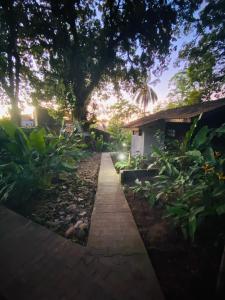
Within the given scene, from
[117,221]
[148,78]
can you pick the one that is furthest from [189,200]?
[148,78]

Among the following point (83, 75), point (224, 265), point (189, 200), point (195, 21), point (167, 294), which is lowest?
point (167, 294)

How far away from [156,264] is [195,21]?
1258cm

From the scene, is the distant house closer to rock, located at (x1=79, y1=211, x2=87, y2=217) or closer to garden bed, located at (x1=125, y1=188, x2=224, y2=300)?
garden bed, located at (x1=125, y1=188, x2=224, y2=300)

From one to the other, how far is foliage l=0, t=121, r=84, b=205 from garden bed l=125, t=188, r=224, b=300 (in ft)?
8.36

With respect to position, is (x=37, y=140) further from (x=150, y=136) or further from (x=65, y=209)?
(x=150, y=136)

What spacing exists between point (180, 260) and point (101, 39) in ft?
43.9

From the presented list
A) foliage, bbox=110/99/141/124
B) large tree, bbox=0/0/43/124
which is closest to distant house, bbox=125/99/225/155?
large tree, bbox=0/0/43/124

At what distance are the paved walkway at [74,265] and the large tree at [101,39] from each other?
11.8 meters

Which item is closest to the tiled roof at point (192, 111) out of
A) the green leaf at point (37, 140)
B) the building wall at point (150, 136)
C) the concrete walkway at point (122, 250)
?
the building wall at point (150, 136)

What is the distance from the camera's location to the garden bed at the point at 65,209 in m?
2.85

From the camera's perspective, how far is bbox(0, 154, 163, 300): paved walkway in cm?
169

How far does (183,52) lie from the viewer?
1039 centimetres

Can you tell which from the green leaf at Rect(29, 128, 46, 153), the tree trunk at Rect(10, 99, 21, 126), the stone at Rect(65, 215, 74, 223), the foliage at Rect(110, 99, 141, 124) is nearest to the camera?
the stone at Rect(65, 215, 74, 223)

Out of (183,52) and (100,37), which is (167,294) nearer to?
(183,52)
